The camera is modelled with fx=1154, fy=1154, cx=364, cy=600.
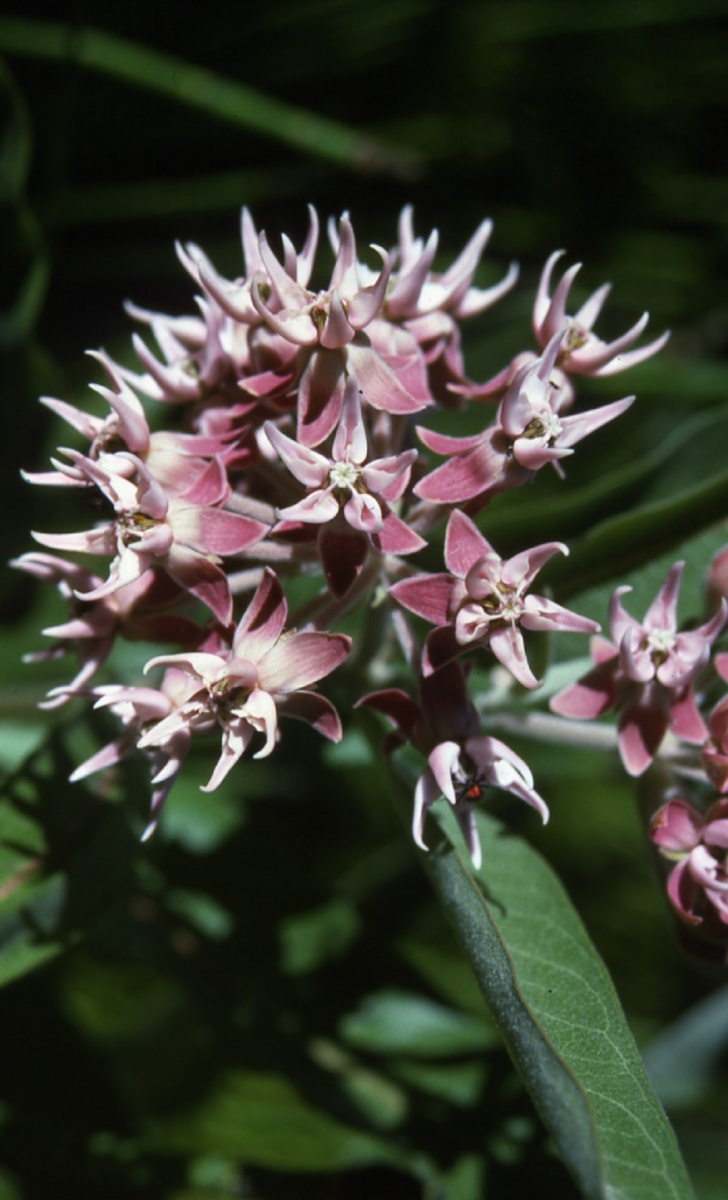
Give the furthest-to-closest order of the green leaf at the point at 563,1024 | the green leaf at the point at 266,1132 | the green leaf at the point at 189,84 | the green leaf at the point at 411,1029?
the green leaf at the point at 189,84
the green leaf at the point at 411,1029
the green leaf at the point at 266,1132
the green leaf at the point at 563,1024

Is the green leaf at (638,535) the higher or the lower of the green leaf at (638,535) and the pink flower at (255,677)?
the lower

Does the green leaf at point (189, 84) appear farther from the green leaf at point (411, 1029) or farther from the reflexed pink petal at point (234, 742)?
the green leaf at point (411, 1029)

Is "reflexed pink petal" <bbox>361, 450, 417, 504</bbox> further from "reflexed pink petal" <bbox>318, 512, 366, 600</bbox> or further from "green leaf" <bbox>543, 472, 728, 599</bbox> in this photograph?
"green leaf" <bbox>543, 472, 728, 599</bbox>

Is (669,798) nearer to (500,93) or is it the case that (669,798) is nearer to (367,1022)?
(367,1022)

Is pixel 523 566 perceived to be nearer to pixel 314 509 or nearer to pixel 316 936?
pixel 314 509

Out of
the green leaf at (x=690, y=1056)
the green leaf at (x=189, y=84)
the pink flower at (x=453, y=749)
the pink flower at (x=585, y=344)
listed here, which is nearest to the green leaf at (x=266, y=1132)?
the green leaf at (x=690, y=1056)

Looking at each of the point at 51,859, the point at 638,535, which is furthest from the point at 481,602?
the point at 51,859

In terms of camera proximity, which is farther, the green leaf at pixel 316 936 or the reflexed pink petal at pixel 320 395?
the green leaf at pixel 316 936
